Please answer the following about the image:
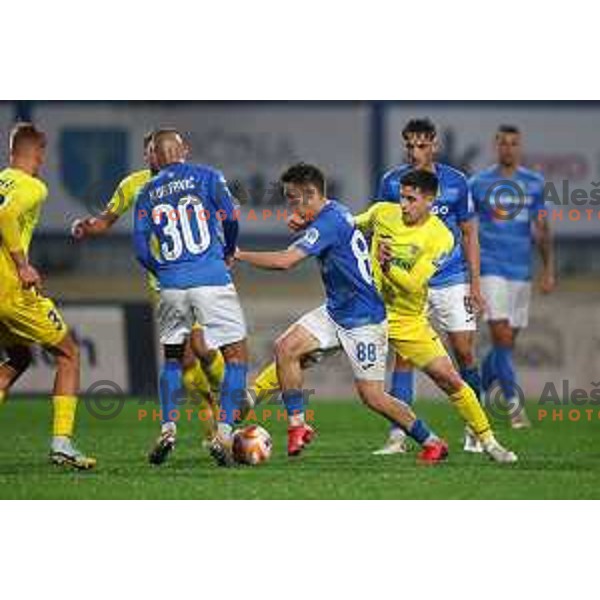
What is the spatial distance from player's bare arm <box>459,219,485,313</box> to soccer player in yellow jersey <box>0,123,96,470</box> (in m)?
2.21

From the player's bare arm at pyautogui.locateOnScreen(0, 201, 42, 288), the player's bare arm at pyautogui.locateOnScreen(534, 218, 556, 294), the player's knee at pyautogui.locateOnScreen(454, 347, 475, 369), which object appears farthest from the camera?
the player's bare arm at pyautogui.locateOnScreen(534, 218, 556, 294)

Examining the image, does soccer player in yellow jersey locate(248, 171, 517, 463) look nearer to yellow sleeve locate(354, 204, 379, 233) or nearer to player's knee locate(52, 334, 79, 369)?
yellow sleeve locate(354, 204, 379, 233)

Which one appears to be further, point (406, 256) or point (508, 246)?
point (508, 246)

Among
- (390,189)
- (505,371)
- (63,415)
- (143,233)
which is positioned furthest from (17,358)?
(505,371)

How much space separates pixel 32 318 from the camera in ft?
32.3

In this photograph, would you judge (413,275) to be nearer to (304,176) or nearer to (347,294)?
(347,294)

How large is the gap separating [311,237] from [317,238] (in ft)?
0.11

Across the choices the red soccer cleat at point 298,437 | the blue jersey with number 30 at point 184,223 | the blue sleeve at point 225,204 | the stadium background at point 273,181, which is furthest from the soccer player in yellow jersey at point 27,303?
the stadium background at point 273,181

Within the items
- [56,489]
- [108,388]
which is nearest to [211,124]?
[108,388]

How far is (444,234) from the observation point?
32.9 feet

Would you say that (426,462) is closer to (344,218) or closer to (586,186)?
(344,218)

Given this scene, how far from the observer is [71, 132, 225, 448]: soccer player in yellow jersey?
1027cm

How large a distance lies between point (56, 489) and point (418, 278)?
212 centimetres

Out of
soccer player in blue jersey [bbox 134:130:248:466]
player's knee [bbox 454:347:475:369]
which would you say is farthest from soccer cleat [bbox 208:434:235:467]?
player's knee [bbox 454:347:475:369]
